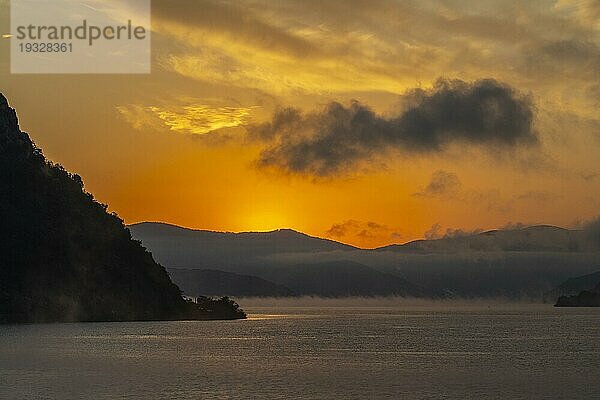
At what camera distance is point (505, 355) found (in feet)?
546

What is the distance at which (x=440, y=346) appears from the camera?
646 feet

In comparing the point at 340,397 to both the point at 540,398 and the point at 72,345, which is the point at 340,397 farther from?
the point at 72,345

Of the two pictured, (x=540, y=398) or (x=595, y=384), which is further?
(x=595, y=384)

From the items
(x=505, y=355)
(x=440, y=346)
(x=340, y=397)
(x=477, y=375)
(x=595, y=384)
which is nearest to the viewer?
(x=340, y=397)

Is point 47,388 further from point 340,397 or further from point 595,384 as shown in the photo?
point 595,384

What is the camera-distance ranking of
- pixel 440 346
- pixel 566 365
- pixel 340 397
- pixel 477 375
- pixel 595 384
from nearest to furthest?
pixel 340 397
pixel 595 384
pixel 477 375
pixel 566 365
pixel 440 346

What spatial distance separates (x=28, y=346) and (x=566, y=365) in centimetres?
10542

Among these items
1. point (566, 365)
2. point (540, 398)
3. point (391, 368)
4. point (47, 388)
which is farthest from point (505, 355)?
point (47, 388)

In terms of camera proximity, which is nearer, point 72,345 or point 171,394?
point 171,394

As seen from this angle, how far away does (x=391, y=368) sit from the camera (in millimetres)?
131250

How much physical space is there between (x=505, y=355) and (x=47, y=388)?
9607 cm

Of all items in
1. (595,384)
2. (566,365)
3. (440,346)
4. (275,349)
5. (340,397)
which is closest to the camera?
(340,397)

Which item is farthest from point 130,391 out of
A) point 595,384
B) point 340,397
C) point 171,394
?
point 595,384

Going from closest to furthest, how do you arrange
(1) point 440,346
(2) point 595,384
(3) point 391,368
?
(2) point 595,384, (3) point 391,368, (1) point 440,346
